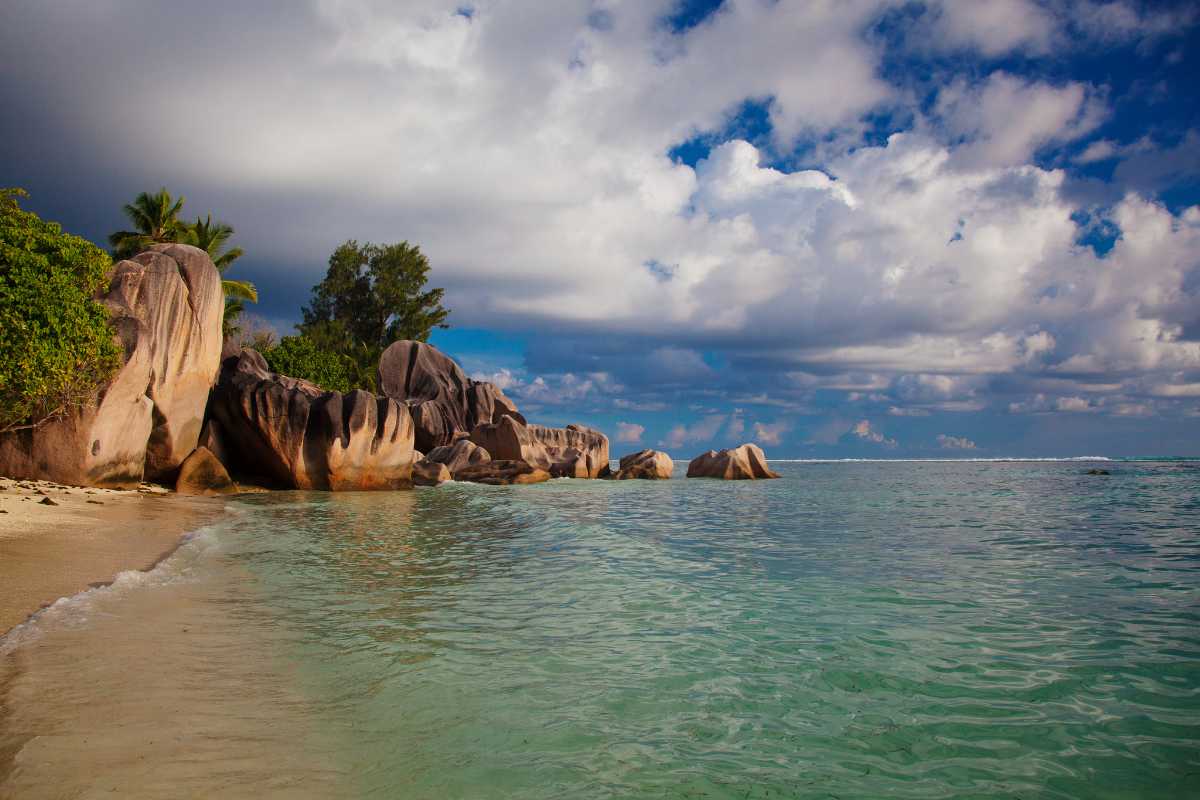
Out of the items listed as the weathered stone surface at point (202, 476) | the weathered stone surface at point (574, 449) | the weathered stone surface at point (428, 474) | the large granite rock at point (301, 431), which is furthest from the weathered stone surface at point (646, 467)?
the weathered stone surface at point (202, 476)

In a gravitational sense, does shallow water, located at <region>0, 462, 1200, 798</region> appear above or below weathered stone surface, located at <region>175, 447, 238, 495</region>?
below

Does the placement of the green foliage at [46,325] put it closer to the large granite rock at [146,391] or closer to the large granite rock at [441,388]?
the large granite rock at [146,391]

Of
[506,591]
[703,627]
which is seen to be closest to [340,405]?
[506,591]

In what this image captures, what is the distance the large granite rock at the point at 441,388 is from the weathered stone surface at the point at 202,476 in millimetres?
20553

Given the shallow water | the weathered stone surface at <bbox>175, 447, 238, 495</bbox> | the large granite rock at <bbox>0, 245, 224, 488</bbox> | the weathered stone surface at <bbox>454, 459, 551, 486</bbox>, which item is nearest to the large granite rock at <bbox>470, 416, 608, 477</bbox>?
the weathered stone surface at <bbox>454, 459, 551, 486</bbox>

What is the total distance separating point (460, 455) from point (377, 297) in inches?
933

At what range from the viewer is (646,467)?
1729 inches

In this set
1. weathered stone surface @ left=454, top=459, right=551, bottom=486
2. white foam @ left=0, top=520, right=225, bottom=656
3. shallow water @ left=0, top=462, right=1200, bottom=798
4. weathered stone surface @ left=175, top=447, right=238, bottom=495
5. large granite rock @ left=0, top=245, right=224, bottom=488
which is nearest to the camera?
shallow water @ left=0, top=462, right=1200, bottom=798

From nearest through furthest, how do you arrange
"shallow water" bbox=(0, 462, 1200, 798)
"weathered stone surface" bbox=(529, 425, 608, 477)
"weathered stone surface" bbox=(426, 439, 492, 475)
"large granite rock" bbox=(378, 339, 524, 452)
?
"shallow water" bbox=(0, 462, 1200, 798) < "weathered stone surface" bbox=(426, 439, 492, 475) < "weathered stone surface" bbox=(529, 425, 608, 477) < "large granite rock" bbox=(378, 339, 524, 452)

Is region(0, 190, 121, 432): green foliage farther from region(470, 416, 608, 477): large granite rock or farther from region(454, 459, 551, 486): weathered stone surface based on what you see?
region(470, 416, 608, 477): large granite rock

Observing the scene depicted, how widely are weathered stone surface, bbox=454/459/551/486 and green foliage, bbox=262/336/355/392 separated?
7904 mm

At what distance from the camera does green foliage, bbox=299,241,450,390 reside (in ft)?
184

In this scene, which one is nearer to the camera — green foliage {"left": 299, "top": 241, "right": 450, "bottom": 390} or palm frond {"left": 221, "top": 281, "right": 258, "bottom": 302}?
palm frond {"left": 221, "top": 281, "right": 258, "bottom": 302}

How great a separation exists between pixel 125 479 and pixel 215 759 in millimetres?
18573
